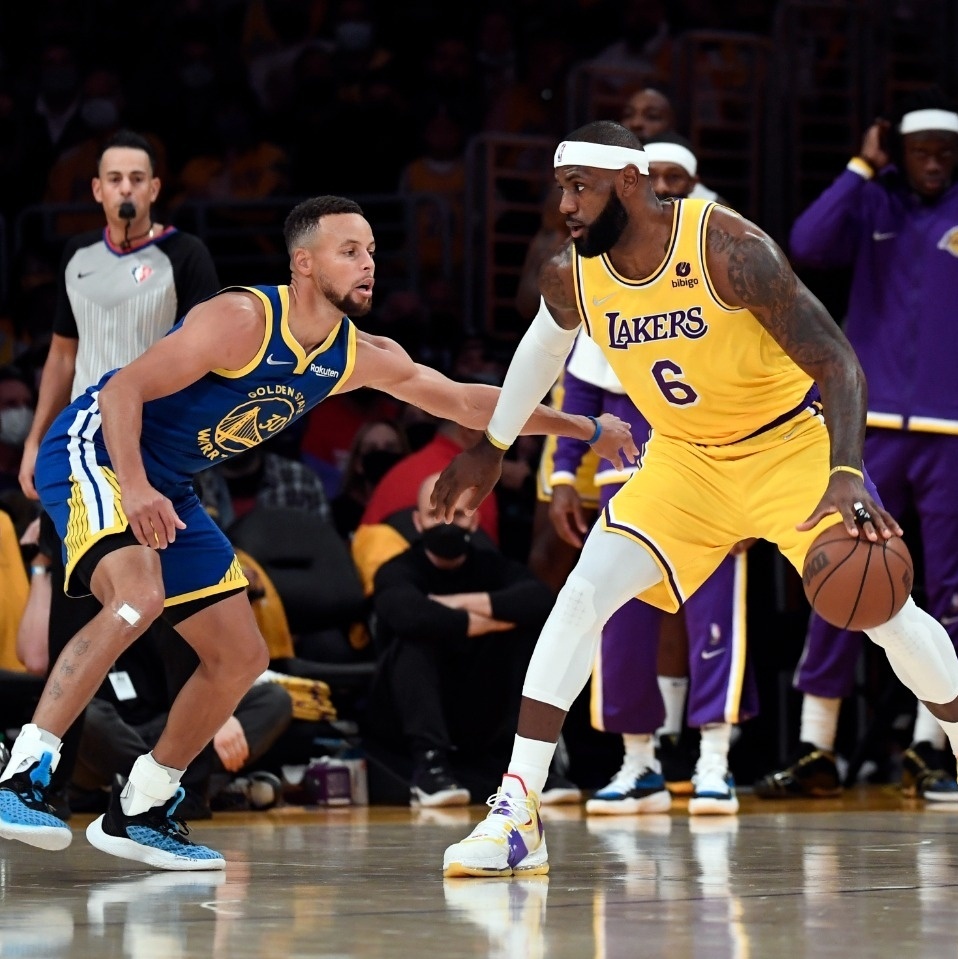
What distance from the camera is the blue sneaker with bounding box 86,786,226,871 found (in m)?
4.56

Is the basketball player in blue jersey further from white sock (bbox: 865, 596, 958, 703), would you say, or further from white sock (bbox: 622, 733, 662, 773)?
white sock (bbox: 622, 733, 662, 773)

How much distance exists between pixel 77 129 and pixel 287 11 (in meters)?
1.58

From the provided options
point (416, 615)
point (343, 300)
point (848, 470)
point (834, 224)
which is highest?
point (834, 224)

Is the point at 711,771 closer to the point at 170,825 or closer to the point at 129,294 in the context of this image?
the point at 170,825

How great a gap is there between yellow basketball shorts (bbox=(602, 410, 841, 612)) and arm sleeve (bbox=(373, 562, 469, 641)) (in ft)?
7.27

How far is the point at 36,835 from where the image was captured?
4164 mm

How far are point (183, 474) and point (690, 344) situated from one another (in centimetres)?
Answer: 136

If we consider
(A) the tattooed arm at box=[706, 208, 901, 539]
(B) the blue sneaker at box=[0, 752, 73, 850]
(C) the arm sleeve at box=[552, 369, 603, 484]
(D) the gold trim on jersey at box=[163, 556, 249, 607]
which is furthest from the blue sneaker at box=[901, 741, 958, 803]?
(B) the blue sneaker at box=[0, 752, 73, 850]

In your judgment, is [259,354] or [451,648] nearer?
[259,354]

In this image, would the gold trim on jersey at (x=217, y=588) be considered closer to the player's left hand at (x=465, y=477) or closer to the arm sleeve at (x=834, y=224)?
the player's left hand at (x=465, y=477)

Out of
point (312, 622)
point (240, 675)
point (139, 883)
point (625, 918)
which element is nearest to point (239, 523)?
point (312, 622)

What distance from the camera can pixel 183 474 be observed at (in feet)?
15.6

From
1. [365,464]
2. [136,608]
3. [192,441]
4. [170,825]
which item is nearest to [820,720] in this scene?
[365,464]

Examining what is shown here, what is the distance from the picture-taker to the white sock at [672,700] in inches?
287
